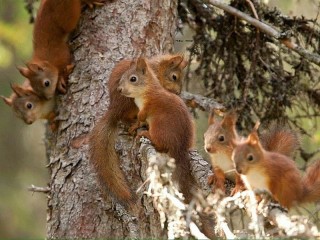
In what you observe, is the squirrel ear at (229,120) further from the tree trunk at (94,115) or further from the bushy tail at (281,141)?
the tree trunk at (94,115)

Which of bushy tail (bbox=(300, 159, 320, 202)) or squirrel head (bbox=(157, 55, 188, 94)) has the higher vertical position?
bushy tail (bbox=(300, 159, 320, 202))

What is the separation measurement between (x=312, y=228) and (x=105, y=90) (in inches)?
92.6

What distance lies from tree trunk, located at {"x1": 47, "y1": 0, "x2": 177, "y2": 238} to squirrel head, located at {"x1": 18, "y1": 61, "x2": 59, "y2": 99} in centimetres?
25

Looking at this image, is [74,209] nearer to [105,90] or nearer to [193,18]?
[105,90]

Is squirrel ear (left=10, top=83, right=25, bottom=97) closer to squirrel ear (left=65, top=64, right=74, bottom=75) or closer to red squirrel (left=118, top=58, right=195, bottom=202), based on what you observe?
squirrel ear (left=65, top=64, right=74, bottom=75)

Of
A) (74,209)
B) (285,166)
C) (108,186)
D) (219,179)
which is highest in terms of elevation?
(285,166)

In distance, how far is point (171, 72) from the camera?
5.09 metres

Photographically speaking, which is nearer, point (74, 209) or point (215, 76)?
point (74, 209)

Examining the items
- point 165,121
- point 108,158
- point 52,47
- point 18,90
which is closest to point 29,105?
point 18,90

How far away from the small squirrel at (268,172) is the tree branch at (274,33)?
1.33 metres

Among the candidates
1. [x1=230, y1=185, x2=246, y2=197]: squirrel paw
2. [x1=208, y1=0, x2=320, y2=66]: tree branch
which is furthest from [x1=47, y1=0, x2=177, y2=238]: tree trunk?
[x1=230, y1=185, x2=246, y2=197]: squirrel paw

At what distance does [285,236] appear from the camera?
110 inches

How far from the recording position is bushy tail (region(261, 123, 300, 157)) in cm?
410

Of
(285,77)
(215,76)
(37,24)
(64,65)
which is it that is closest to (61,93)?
(64,65)
